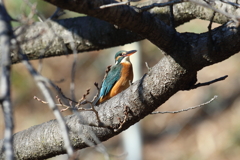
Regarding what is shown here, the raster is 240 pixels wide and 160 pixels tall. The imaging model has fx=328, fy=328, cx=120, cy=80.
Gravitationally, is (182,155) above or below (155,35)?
below

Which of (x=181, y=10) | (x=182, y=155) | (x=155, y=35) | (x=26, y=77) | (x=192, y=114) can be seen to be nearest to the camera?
(x=155, y=35)

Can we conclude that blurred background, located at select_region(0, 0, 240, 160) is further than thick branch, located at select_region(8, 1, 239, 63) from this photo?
Yes

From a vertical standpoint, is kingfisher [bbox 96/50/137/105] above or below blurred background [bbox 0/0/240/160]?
above

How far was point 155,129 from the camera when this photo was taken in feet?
28.0

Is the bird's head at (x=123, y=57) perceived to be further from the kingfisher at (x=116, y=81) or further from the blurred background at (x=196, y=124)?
the blurred background at (x=196, y=124)

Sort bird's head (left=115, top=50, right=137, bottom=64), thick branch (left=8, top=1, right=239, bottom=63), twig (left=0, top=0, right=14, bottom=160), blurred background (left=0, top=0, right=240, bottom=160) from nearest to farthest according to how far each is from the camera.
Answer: twig (left=0, top=0, right=14, bottom=160) → thick branch (left=8, top=1, right=239, bottom=63) → bird's head (left=115, top=50, right=137, bottom=64) → blurred background (left=0, top=0, right=240, bottom=160)

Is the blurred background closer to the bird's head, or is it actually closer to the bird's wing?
the bird's head

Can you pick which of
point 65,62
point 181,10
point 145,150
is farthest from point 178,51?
point 65,62

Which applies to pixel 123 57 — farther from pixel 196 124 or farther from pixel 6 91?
pixel 6 91

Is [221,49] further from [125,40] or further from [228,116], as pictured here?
[228,116]

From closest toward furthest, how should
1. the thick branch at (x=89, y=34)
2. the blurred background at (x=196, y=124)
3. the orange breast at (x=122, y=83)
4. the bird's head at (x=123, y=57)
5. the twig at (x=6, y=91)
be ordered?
the twig at (x=6, y=91)
the thick branch at (x=89, y=34)
the orange breast at (x=122, y=83)
the bird's head at (x=123, y=57)
the blurred background at (x=196, y=124)

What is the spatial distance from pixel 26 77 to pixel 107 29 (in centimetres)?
742

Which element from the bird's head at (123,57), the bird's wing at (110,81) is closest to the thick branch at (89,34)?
the bird's wing at (110,81)

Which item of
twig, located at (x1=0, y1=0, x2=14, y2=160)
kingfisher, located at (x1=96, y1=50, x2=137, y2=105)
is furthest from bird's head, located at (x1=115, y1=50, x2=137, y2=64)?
twig, located at (x1=0, y1=0, x2=14, y2=160)
